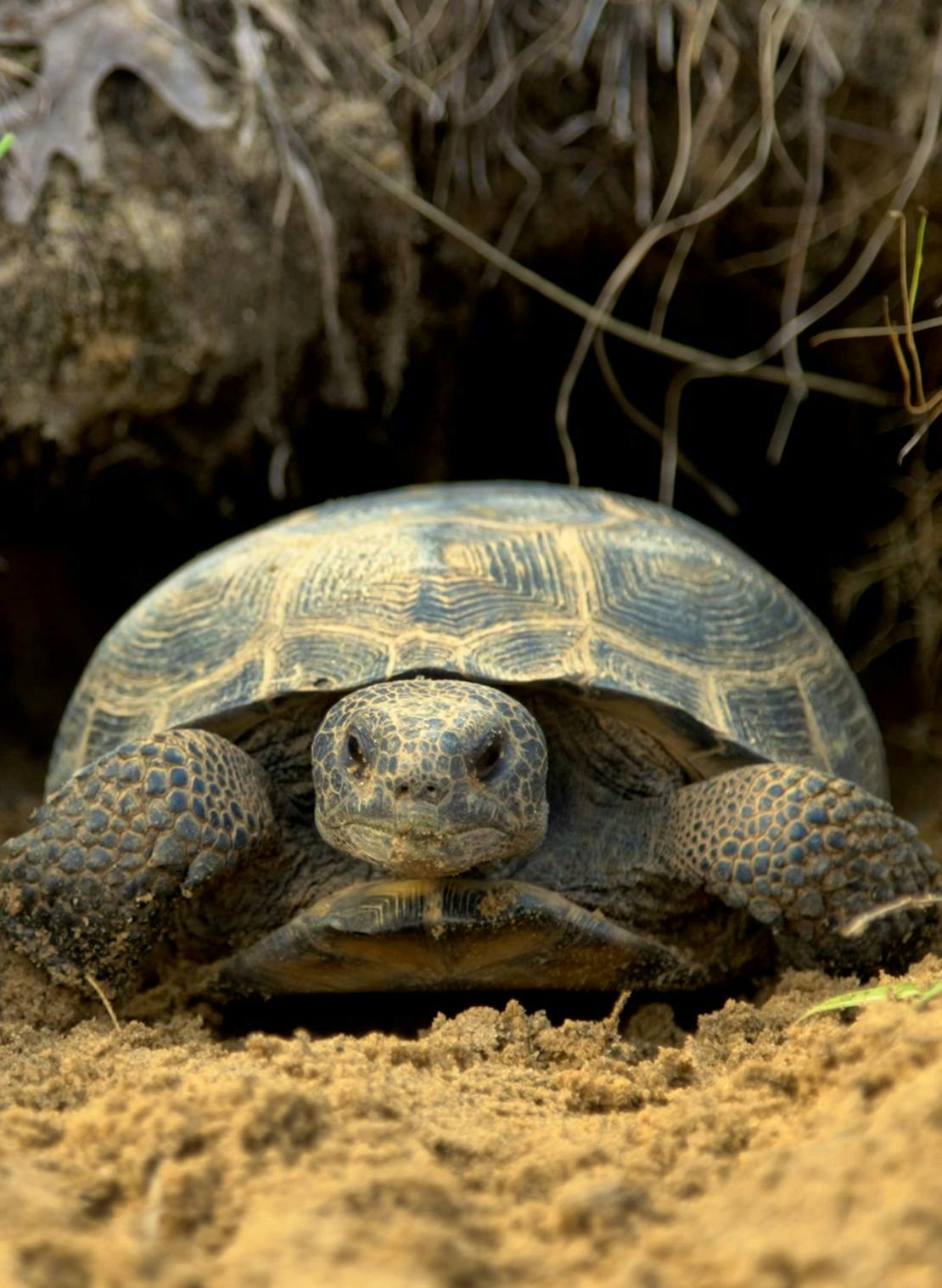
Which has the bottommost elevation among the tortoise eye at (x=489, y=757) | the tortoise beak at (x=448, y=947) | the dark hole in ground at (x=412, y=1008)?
the dark hole in ground at (x=412, y=1008)

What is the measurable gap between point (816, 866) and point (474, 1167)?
1.49 meters

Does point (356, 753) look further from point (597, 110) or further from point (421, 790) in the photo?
point (597, 110)

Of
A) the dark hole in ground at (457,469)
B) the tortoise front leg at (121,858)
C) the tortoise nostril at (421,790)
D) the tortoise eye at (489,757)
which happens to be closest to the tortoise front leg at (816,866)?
the tortoise eye at (489,757)

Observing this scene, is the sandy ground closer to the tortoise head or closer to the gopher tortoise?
the tortoise head

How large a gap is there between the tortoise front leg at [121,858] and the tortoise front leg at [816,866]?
3.48ft

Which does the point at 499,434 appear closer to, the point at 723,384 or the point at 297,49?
the point at 723,384

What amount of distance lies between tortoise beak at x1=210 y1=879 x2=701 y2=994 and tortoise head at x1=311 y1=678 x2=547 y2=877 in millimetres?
110

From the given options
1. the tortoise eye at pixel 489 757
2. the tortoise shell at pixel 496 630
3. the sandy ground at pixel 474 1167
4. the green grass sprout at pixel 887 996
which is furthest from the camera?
the tortoise shell at pixel 496 630

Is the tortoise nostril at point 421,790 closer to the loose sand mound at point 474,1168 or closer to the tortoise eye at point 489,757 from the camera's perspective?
the tortoise eye at point 489,757

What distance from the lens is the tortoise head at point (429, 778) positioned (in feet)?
9.43

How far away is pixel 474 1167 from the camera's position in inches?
73.1

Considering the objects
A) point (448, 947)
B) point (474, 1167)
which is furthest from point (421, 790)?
point (474, 1167)

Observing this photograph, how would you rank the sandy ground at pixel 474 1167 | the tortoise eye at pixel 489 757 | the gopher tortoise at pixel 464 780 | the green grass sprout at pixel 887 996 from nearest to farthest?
the sandy ground at pixel 474 1167 < the green grass sprout at pixel 887 996 < the tortoise eye at pixel 489 757 < the gopher tortoise at pixel 464 780

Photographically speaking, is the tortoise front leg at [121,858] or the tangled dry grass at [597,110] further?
the tangled dry grass at [597,110]
